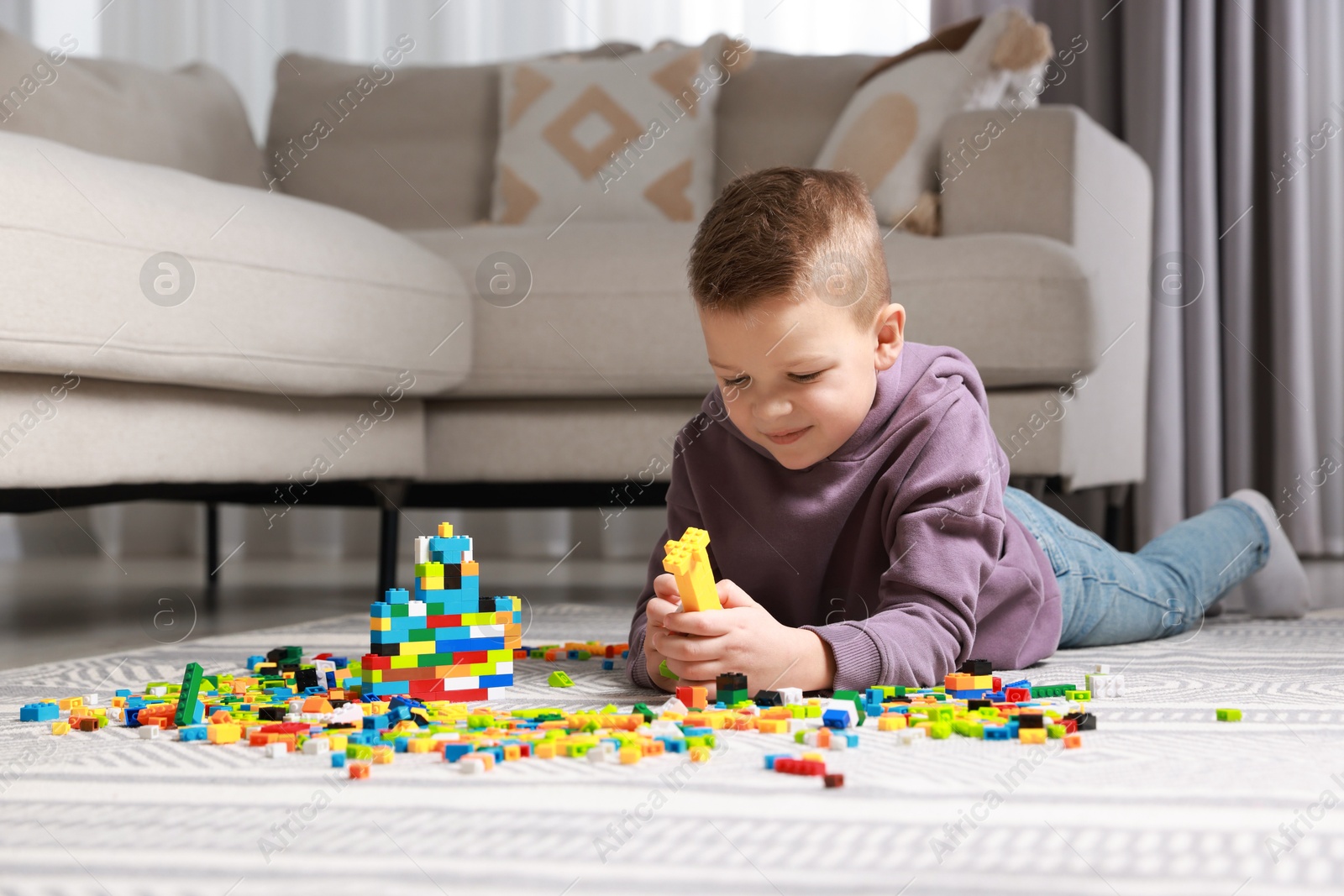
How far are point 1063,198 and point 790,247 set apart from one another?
1032 millimetres

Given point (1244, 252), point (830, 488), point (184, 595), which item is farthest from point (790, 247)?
point (1244, 252)

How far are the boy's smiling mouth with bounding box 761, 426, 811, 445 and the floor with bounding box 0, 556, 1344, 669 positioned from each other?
81cm

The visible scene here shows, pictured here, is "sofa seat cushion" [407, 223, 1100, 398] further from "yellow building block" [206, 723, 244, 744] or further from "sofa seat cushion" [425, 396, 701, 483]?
"yellow building block" [206, 723, 244, 744]

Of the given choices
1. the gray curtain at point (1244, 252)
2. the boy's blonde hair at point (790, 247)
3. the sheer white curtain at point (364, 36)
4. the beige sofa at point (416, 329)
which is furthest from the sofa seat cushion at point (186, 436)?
the gray curtain at point (1244, 252)

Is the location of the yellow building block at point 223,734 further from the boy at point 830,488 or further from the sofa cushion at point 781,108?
the sofa cushion at point 781,108

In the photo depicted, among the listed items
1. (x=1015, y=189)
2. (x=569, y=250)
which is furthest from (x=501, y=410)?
(x=1015, y=189)

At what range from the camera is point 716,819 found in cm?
62

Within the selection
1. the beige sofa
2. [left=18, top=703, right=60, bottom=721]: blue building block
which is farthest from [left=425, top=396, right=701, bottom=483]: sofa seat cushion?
[left=18, top=703, right=60, bottom=721]: blue building block

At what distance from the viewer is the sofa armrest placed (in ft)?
6.11

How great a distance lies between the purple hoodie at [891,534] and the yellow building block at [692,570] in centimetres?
11

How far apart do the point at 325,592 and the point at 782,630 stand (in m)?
1.53

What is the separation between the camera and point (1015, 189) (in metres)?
1.88

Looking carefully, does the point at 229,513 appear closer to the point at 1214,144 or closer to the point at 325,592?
the point at 325,592

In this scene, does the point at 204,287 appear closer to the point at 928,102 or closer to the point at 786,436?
the point at 786,436
